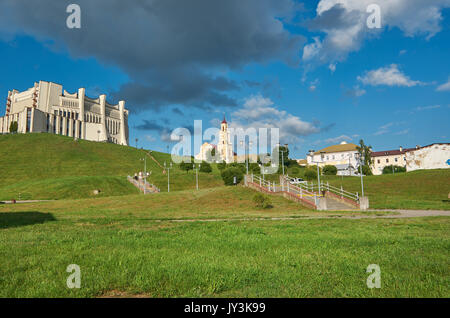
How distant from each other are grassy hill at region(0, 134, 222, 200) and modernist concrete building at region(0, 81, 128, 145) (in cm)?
2906

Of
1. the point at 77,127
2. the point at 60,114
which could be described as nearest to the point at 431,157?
the point at 77,127

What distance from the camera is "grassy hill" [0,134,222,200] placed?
5128 centimetres

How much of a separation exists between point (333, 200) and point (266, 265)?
2236cm

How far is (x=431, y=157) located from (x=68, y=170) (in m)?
98.6

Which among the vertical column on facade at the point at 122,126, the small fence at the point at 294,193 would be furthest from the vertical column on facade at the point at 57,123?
the small fence at the point at 294,193

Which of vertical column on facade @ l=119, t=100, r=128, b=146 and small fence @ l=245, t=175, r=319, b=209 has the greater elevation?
vertical column on facade @ l=119, t=100, r=128, b=146

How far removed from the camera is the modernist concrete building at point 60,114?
13525cm

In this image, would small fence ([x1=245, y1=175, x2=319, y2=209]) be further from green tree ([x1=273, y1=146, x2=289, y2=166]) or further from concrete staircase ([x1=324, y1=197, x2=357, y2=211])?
green tree ([x1=273, y1=146, x2=289, y2=166])

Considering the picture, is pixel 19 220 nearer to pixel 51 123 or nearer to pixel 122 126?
pixel 51 123

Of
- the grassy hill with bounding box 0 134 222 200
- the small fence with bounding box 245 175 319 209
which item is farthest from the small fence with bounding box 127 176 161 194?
the small fence with bounding box 245 175 319 209

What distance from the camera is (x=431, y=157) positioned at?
7244 centimetres

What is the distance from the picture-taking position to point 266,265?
5336mm
